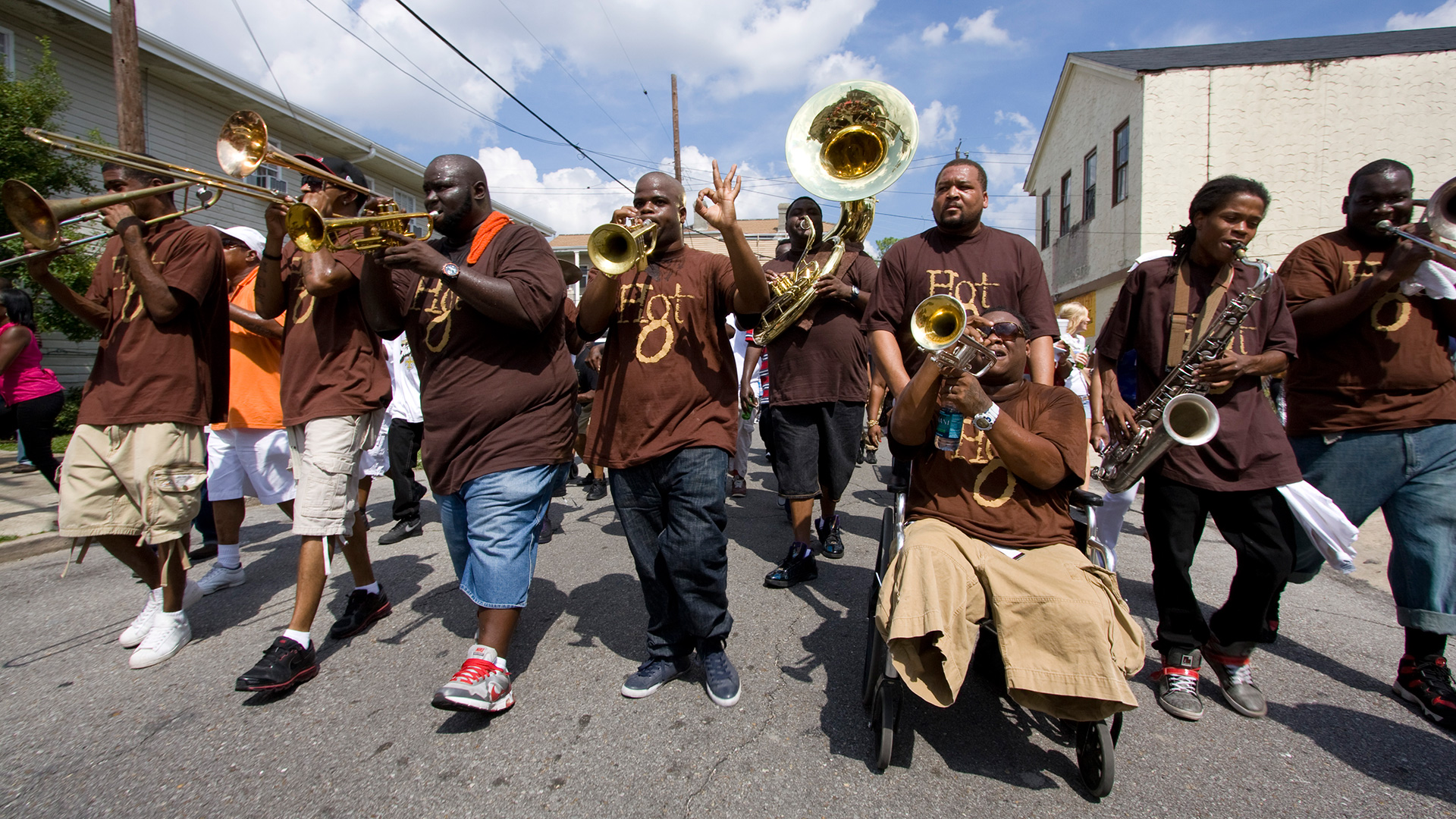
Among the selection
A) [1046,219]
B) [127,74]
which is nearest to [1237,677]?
[127,74]

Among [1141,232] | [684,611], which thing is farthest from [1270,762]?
[1141,232]

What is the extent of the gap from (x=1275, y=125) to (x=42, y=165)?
2083cm

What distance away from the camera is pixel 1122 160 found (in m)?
15.9

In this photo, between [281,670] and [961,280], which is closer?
[281,670]

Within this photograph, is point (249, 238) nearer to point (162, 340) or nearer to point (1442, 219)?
point (162, 340)

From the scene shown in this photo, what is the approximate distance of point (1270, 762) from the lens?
7.19ft

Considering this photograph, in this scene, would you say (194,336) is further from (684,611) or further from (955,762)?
(955,762)

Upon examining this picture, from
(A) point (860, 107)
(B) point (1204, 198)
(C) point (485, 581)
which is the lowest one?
(C) point (485, 581)

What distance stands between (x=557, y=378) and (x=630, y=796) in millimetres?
1487

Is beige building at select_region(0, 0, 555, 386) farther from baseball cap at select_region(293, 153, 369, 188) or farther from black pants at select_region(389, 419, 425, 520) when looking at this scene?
baseball cap at select_region(293, 153, 369, 188)

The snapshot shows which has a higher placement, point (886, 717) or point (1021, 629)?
point (1021, 629)

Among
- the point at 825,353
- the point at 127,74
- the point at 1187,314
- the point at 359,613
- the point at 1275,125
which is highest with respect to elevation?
the point at 1275,125

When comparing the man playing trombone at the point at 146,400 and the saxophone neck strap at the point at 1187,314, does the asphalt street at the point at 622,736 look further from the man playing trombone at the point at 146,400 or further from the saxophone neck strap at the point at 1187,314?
the saxophone neck strap at the point at 1187,314

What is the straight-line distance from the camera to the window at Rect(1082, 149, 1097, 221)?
17.6 m
